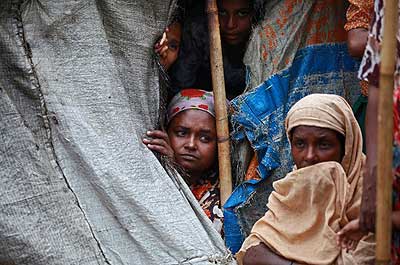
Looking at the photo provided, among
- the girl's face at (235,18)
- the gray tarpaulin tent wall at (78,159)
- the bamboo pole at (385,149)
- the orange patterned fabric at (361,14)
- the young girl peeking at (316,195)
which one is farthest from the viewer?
the girl's face at (235,18)

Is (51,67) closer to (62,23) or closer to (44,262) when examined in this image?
(62,23)

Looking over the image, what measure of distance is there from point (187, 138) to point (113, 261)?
103cm

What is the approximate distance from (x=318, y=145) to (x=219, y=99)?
3.78 feet

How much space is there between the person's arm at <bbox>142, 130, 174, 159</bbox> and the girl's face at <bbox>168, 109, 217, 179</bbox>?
0.41m

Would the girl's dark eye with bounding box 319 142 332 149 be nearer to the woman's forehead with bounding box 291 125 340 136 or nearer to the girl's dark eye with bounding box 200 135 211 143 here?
the woman's forehead with bounding box 291 125 340 136

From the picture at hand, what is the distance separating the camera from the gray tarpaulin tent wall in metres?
4.23

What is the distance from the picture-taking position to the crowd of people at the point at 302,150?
3.53 meters

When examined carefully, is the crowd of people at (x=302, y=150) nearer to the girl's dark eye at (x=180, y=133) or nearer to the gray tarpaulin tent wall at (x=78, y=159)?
the girl's dark eye at (x=180, y=133)

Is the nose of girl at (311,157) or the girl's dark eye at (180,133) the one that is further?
the girl's dark eye at (180,133)

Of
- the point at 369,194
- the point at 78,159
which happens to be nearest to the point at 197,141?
the point at 78,159

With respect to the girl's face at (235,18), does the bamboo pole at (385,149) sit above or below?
above

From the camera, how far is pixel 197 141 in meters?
5.16

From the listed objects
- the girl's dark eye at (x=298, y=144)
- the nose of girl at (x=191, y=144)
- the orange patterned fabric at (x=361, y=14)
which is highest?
the orange patterned fabric at (x=361, y=14)

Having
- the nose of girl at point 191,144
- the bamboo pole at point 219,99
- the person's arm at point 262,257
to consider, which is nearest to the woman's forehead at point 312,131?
the person's arm at point 262,257
